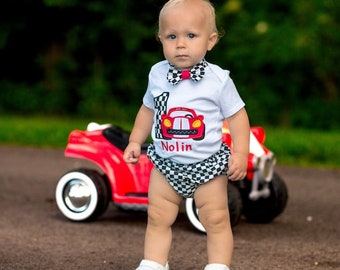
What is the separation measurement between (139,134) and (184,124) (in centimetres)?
36

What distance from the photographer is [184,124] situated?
16.1ft

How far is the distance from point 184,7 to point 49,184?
476 centimetres

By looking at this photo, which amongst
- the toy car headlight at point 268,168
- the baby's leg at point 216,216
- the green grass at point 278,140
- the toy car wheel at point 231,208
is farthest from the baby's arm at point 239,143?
the green grass at point 278,140

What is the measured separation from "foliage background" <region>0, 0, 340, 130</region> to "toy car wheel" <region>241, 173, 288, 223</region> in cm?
711

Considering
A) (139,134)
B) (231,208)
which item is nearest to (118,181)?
(231,208)

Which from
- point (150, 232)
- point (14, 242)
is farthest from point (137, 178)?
point (150, 232)

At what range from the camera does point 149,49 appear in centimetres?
1706

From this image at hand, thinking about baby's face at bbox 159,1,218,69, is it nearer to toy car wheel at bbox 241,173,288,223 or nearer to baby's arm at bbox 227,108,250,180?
baby's arm at bbox 227,108,250,180

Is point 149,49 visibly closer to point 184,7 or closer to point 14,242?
point 14,242

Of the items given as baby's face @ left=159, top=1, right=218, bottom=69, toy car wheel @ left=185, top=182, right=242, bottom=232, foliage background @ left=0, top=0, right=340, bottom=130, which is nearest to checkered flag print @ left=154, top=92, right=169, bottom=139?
baby's face @ left=159, top=1, right=218, bottom=69

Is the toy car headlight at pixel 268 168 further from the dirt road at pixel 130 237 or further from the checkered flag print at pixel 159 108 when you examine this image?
the checkered flag print at pixel 159 108

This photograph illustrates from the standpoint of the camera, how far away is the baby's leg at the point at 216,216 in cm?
498

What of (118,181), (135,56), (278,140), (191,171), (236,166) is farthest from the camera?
(135,56)

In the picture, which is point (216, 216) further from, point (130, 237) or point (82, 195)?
point (82, 195)
